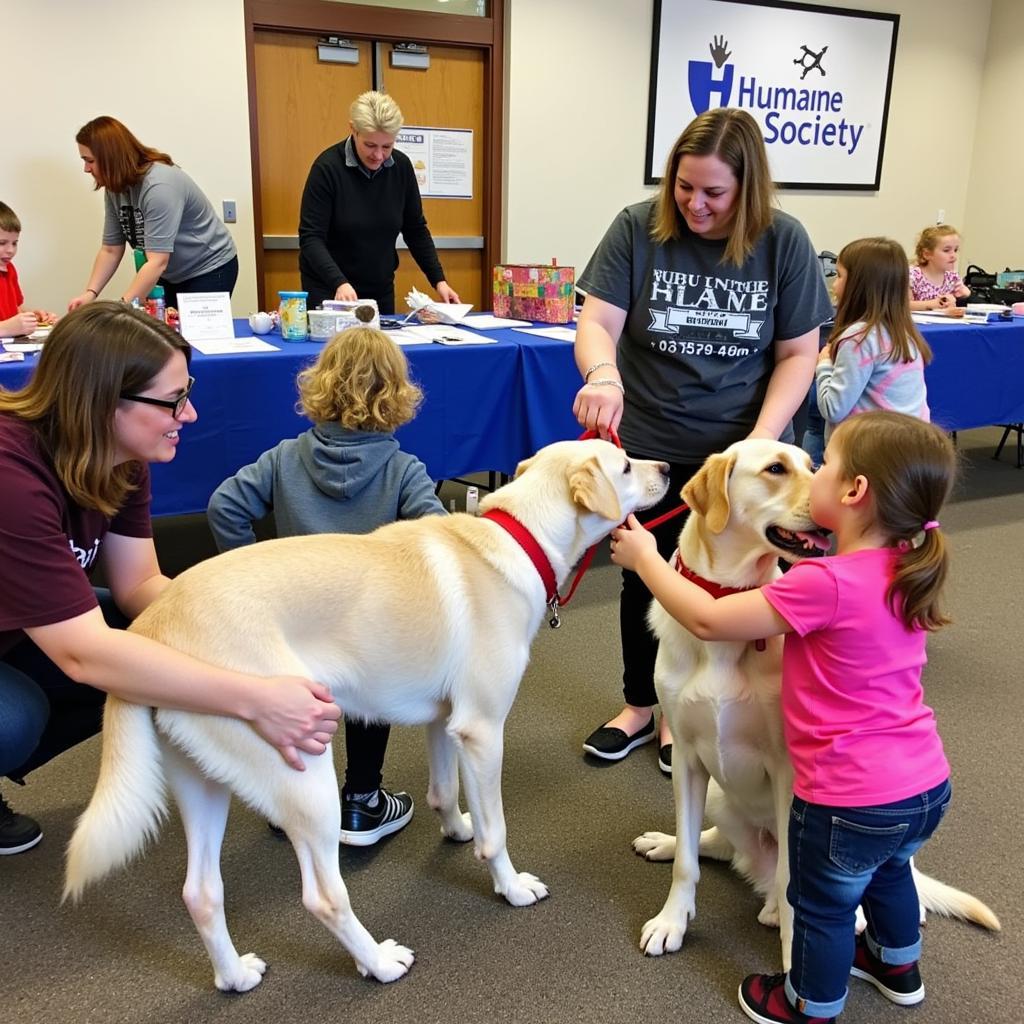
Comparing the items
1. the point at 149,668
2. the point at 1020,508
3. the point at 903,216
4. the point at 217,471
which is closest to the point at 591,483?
the point at 149,668

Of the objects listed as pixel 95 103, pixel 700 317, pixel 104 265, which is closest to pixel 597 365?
pixel 700 317

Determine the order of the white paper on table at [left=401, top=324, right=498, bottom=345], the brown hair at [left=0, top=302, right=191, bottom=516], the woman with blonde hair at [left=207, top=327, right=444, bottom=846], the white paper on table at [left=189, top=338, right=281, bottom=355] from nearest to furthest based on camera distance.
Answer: the brown hair at [left=0, top=302, right=191, bottom=516] → the woman with blonde hair at [left=207, top=327, right=444, bottom=846] → the white paper on table at [left=189, top=338, right=281, bottom=355] → the white paper on table at [left=401, top=324, right=498, bottom=345]

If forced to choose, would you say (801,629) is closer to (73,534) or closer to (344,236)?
(73,534)

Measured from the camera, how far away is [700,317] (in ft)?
6.84

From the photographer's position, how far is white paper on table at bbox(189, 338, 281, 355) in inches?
116

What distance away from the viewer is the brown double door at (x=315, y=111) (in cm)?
527

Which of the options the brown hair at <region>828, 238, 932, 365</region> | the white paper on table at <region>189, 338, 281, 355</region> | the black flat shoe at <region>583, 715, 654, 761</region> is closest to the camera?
the black flat shoe at <region>583, 715, 654, 761</region>

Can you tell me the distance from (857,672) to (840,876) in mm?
322

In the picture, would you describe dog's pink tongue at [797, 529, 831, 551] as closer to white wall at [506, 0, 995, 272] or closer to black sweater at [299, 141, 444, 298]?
black sweater at [299, 141, 444, 298]

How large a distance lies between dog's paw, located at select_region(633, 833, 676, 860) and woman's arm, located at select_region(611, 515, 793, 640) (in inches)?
26.5

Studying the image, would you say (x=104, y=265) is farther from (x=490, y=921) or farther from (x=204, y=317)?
(x=490, y=921)

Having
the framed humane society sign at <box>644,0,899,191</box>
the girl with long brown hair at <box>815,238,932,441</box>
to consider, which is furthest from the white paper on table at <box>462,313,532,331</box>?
the framed humane society sign at <box>644,0,899,191</box>

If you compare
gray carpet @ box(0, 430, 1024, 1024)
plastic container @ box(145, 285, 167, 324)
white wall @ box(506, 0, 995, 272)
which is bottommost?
gray carpet @ box(0, 430, 1024, 1024)

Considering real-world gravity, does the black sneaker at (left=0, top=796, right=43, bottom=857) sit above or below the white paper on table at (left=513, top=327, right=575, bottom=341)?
below
